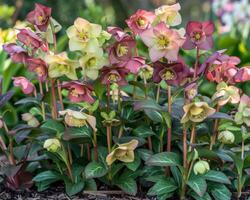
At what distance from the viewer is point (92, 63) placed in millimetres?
1650

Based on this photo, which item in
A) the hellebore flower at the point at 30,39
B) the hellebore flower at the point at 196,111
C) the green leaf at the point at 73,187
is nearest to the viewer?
the hellebore flower at the point at 196,111

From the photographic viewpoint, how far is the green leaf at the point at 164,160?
165 cm

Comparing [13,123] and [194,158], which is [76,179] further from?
[13,123]

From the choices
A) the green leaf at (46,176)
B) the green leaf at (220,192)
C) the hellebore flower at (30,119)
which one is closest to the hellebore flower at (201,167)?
the green leaf at (220,192)

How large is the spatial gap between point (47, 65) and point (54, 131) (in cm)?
25

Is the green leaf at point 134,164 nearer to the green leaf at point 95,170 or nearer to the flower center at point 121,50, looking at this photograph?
the green leaf at point 95,170

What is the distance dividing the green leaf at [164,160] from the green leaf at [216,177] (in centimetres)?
10

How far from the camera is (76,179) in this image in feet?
6.00

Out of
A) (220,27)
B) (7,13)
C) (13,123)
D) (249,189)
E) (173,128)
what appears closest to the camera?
(173,128)

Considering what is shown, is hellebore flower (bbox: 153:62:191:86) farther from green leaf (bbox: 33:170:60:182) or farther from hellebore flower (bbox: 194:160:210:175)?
green leaf (bbox: 33:170:60:182)

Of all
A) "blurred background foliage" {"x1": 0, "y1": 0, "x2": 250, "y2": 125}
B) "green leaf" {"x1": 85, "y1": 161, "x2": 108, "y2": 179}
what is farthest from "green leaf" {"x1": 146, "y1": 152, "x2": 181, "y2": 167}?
"blurred background foliage" {"x1": 0, "y1": 0, "x2": 250, "y2": 125}

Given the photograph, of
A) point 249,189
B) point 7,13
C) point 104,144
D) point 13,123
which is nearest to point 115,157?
point 104,144

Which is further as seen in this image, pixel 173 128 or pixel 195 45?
pixel 173 128

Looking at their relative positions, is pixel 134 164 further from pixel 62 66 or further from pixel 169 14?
pixel 169 14
